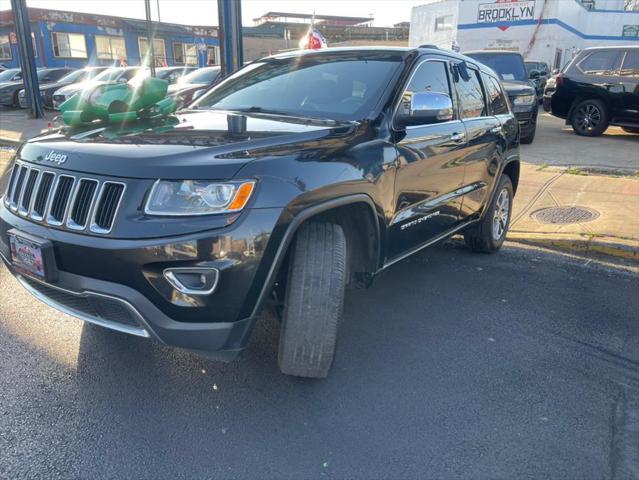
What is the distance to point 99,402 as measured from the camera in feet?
8.84

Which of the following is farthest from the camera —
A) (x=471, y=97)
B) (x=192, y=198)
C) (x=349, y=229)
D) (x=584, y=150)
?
(x=584, y=150)

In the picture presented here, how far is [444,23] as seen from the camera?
32.9 metres

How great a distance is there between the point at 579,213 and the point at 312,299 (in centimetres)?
466

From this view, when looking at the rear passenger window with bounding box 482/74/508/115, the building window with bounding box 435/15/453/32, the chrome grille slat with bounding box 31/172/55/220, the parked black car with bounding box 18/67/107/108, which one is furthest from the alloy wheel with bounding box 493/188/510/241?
the building window with bounding box 435/15/453/32

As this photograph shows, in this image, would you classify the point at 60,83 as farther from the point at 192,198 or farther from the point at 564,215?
the point at 192,198

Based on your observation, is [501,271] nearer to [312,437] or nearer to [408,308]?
[408,308]

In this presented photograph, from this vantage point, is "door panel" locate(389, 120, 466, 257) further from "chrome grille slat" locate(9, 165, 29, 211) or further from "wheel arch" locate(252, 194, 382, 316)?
"chrome grille slat" locate(9, 165, 29, 211)

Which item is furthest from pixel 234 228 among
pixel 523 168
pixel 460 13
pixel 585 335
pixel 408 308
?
pixel 460 13

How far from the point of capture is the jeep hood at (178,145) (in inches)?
90.2

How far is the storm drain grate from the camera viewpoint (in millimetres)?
5961

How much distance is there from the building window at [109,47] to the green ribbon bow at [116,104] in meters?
38.2

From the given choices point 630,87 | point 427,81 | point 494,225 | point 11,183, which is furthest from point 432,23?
point 11,183

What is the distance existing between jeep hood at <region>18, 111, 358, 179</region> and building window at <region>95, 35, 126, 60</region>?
38895 mm

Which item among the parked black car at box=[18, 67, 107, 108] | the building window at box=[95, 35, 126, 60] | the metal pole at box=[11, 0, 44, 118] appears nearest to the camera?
the metal pole at box=[11, 0, 44, 118]
